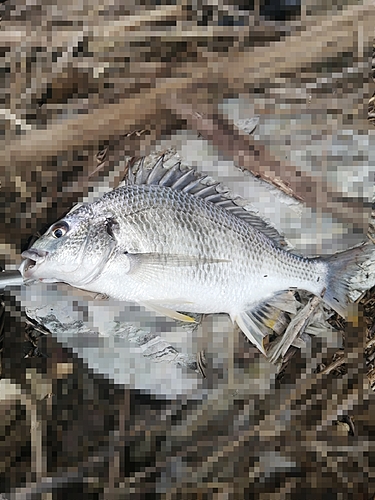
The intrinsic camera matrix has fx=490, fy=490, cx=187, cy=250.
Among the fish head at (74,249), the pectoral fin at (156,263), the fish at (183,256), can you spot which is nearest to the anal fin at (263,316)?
the fish at (183,256)

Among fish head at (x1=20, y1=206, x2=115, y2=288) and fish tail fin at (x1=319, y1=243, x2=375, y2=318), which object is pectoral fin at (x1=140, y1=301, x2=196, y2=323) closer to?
fish head at (x1=20, y1=206, x2=115, y2=288)

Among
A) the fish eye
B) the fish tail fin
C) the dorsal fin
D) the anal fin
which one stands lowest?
the anal fin

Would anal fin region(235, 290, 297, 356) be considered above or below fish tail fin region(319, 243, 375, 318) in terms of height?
below

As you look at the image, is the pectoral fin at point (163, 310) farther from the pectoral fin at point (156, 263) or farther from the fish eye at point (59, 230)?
the fish eye at point (59, 230)

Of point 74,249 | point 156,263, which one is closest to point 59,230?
point 74,249

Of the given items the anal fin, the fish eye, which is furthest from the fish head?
the anal fin

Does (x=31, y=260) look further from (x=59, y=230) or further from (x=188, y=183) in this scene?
(x=188, y=183)

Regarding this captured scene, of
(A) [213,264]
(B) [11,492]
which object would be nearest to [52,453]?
(B) [11,492]

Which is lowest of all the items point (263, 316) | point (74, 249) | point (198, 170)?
point (263, 316)
